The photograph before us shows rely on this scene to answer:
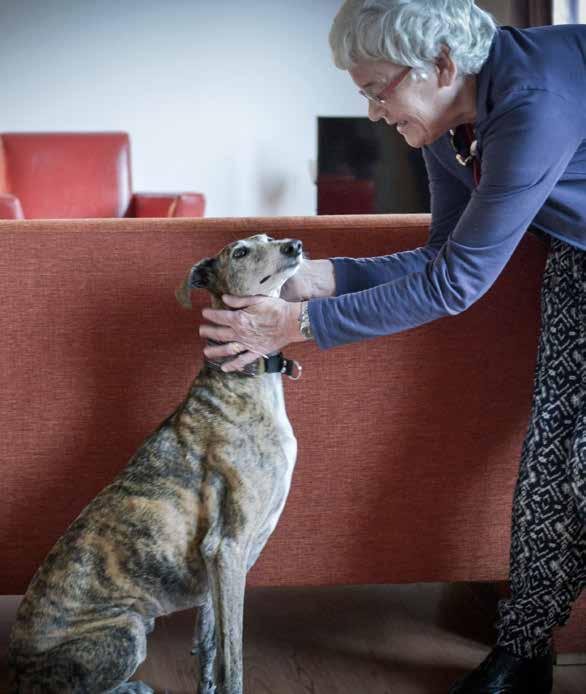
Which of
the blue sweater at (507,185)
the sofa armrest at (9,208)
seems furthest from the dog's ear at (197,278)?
the sofa armrest at (9,208)

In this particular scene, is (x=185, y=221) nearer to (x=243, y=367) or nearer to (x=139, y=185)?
(x=243, y=367)

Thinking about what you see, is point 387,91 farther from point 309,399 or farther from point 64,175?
point 64,175

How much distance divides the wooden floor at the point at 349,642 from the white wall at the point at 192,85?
16.1ft

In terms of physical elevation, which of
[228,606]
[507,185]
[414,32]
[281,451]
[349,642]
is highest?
[414,32]

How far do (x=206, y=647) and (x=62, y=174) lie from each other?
4784mm

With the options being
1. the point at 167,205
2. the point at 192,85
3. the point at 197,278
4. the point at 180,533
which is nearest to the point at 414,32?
the point at 197,278

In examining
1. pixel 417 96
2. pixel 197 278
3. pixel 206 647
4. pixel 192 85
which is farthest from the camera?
pixel 192 85

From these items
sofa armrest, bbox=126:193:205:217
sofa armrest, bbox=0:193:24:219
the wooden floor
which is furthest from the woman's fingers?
sofa armrest, bbox=126:193:205:217

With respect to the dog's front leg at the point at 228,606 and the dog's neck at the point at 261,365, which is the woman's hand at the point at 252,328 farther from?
the dog's front leg at the point at 228,606

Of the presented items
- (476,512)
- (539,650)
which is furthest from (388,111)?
(539,650)

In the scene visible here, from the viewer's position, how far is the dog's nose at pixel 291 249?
169 centimetres

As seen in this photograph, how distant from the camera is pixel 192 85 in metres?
6.90

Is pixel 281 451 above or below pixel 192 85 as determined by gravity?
below

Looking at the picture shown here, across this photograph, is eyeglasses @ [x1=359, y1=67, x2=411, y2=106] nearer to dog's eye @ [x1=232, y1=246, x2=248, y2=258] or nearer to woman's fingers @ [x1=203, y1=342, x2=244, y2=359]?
dog's eye @ [x1=232, y1=246, x2=248, y2=258]
